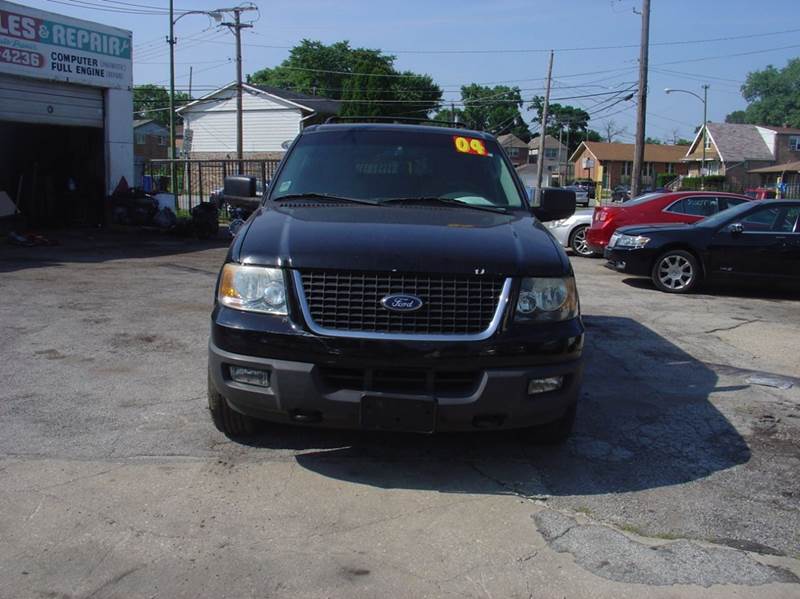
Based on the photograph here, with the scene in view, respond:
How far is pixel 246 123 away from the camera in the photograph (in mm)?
51281

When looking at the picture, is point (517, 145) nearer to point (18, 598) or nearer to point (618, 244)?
point (618, 244)

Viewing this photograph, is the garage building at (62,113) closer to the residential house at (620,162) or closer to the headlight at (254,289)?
the headlight at (254,289)

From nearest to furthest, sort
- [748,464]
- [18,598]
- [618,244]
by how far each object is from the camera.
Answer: [18,598], [748,464], [618,244]

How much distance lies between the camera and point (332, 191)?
5031mm

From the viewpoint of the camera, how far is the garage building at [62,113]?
53.6ft

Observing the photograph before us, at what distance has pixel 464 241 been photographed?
398cm

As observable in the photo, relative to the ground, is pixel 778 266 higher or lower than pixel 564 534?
higher

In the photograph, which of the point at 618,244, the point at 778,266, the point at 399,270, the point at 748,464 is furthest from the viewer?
the point at 618,244

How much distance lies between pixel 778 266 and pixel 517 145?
346 feet

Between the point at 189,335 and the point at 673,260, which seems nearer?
the point at 189,335

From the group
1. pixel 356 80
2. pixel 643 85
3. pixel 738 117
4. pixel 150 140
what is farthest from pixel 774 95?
pixel 643 85

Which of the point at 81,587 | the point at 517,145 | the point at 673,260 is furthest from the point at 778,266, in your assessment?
the point at 517,145

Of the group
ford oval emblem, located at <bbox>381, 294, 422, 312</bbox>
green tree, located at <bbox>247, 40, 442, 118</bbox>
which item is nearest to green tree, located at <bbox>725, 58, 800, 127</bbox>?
green tree, located at <bbox>247, 40, 442, 118</bbox>

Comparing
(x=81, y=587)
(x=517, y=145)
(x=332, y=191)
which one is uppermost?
(x=517, y=145)
